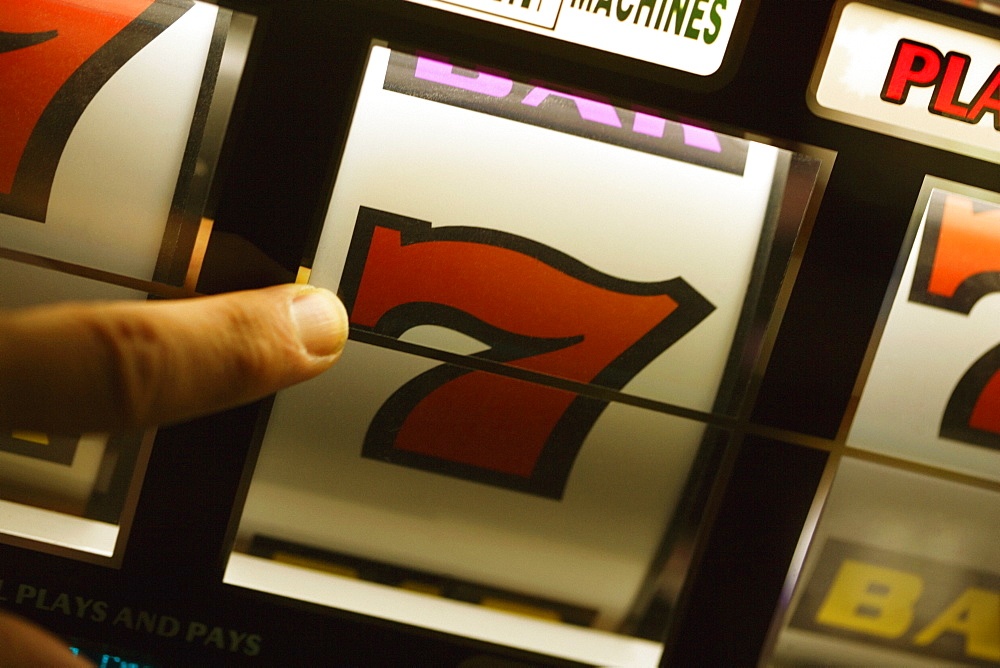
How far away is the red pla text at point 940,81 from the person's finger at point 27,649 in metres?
2.13

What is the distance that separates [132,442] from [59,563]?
1.04 feet

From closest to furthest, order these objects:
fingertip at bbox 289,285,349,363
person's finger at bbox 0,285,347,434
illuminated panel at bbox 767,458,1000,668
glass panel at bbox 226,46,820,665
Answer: person's finger at bbox 0,285,347,434 → fingertip at bbox 289,285,349,363 → glass panel at bbox 226,46,820,665 → illuminated panel at bbox 767,458,1000,668

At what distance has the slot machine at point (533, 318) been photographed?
Result: 4.33ft

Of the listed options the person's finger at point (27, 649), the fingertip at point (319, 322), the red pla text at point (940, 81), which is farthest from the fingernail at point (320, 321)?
the red pla text at point (940, 81)

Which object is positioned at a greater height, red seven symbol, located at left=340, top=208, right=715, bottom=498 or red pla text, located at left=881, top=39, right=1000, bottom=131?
red pla text, located at left=881, top=39, right=1000, bottom=131

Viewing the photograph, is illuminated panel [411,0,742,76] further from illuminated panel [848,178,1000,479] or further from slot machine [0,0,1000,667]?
Result: illuminated panel [848,178,1000,479]

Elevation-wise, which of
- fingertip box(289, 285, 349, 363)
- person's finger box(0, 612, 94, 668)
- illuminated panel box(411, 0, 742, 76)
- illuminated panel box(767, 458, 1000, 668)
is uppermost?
illuminated panel box(411, 0, 742, 76)

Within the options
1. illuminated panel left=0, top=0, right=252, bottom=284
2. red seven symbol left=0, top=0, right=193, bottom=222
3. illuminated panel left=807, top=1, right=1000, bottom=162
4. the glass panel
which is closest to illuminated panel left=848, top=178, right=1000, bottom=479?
illuminated panel left=807, top=1, right=1000, bottom=162

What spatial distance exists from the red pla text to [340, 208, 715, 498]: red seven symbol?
2.03ft

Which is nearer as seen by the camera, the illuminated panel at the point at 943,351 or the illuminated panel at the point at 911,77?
the illuminated panel at the point at 911,77

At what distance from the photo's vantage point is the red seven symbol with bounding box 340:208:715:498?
54.9 inches

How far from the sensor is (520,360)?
1436 millimetres

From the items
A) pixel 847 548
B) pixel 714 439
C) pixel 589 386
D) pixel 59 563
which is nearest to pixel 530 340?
pixel 589 386

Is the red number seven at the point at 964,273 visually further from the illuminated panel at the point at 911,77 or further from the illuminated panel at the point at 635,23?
the illuminated panel at the point at 635,23
